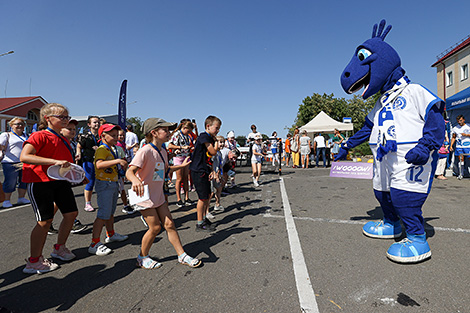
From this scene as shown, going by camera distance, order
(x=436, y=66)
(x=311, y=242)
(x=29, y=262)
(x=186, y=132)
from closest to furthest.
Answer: (x=29, y=262), (x=311, y=242), (x=186, y=132), (x=436, y=66)

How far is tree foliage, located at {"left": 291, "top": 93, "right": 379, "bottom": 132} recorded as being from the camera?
1718 inches

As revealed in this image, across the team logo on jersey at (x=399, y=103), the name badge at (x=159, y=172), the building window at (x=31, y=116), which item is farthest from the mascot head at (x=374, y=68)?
the building window at (x=31, y=116)

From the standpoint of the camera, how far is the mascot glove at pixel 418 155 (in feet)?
8.83

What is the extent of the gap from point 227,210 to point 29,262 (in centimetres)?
318

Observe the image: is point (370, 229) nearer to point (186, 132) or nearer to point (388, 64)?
point (388, 64)

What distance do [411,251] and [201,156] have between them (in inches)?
115

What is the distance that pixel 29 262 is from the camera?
2871mm

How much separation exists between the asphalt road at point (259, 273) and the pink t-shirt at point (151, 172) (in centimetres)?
74

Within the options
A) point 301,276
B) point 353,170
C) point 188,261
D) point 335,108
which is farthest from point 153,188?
point 335,108

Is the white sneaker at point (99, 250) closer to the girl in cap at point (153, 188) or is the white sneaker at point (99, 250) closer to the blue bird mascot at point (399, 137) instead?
the girl in cap at point (153, 188)

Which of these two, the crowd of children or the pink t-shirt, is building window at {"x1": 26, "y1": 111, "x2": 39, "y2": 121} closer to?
the crowd of children

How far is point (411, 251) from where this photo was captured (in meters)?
2.78

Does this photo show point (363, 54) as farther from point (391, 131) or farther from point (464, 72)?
point (464, 72)

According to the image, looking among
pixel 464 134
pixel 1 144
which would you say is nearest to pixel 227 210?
pixel 1 144
